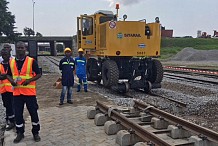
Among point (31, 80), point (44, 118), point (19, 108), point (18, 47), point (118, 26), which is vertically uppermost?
point (118, 26)

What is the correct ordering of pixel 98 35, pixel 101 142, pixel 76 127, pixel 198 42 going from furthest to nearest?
pixel 198 42
pixel 98 35
pixel 76 127
pixel 101 142

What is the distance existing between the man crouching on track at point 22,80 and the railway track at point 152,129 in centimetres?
159

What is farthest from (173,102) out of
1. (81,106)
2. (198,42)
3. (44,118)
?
(198,42)

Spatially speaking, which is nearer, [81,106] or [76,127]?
[76,127]

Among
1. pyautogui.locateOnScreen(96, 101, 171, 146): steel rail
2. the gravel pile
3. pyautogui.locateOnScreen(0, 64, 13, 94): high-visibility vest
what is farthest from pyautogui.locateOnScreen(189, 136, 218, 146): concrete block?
the gravel pile

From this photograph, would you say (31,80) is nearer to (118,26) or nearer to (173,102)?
(173,102)

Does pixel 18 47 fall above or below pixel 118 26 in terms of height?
below

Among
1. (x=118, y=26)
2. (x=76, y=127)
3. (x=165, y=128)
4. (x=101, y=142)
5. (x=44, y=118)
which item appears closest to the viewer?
(x=101, y=142)

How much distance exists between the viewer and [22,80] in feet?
18.3

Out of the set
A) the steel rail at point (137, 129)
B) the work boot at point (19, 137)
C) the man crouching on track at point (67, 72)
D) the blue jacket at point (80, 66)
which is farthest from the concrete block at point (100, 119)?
the blue jacket at point (80, 66)

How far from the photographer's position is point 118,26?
38.5 ft

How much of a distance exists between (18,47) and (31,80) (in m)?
0.65

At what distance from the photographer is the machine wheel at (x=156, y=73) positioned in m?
12.7

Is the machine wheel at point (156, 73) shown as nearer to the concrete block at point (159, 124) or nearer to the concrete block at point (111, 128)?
the concrete block at point (159, 124)
